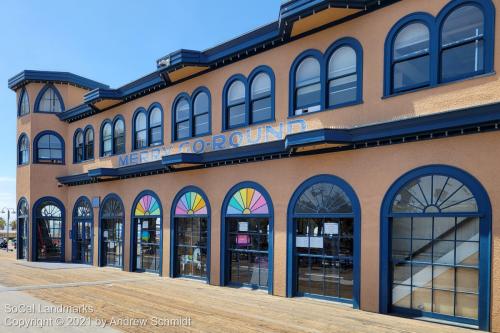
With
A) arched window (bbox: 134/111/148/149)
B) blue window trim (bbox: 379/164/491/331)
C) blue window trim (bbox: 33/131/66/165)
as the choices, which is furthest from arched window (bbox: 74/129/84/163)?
blue window trim (bbox: 379/164/491/331)

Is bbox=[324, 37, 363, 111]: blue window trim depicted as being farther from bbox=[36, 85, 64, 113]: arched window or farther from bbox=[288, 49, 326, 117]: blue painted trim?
bbox=[36, 85, 64, 113]: arched window

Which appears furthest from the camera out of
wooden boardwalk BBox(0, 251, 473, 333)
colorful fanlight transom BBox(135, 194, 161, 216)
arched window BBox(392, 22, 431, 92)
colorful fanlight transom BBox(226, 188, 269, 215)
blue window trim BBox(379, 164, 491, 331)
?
colorful fanlight transom BBox(135, 194, 161, 216)

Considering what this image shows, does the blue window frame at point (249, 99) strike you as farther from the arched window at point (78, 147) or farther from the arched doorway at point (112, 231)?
the arched window at point (78, 147)

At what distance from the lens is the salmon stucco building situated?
367 inches

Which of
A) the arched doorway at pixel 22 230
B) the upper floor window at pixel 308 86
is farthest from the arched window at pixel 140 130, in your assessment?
the arched doorway at pixel 22 230

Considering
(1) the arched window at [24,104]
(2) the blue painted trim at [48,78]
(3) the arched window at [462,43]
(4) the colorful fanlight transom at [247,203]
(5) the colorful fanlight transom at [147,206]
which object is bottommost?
(5) the colorful fanlight transom at [147,206]

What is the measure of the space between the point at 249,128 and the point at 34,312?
7982 mm

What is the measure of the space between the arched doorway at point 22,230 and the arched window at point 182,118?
42.6ft

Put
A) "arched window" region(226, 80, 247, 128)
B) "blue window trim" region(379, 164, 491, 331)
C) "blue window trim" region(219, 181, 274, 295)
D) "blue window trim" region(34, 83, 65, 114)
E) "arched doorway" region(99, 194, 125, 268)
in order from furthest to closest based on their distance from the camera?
"blue window trim" region(34, 83, 65, 114)
"arched doorway" region(99, 194, 125, 268)
"arched window" region(226, 80, 247, 128)
"blue window trim" region(219, 181, 274, 295)
"blue window trim" region(379, 164, 491, 331)

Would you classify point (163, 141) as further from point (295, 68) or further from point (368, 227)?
point (368, 227)

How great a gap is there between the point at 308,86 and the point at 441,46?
384cm

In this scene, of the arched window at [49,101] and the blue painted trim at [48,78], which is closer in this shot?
the blue painted trim at [48,78]

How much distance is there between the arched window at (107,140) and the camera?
67.2 ft

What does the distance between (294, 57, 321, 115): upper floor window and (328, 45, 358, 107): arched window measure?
42 cm
